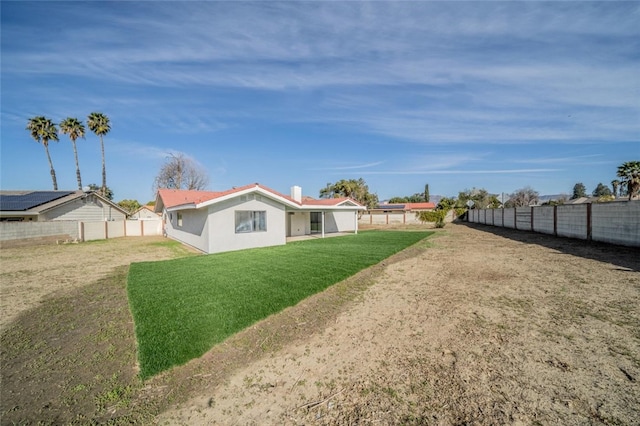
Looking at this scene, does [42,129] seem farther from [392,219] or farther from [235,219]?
[392,219]

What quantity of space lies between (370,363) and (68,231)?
2388 cm

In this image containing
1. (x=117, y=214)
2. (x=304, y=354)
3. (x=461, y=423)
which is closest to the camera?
(x=461, y=423)

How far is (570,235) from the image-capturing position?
15.2m

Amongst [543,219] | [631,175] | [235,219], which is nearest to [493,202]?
[631,175]

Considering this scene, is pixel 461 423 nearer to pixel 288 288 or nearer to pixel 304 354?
pixel 304 354

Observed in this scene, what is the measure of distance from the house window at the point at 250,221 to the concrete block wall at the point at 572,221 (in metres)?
16.2

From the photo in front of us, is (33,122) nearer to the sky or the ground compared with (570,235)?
nearer to the sky

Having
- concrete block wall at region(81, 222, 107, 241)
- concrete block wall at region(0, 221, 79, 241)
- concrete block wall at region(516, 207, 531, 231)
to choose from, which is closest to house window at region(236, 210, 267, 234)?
concrete block wall at region(81, 222, 107, 241)

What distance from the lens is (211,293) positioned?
6.81 meters

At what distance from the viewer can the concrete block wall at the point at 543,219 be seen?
57.1ft

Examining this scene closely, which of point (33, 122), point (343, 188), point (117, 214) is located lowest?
point (117, 214)

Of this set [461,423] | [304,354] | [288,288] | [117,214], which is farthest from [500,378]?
[117,214]

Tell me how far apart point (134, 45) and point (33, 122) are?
2903 centimetres

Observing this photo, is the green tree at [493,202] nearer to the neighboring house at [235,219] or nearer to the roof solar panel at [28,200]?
the neighboring house at [235,219]
